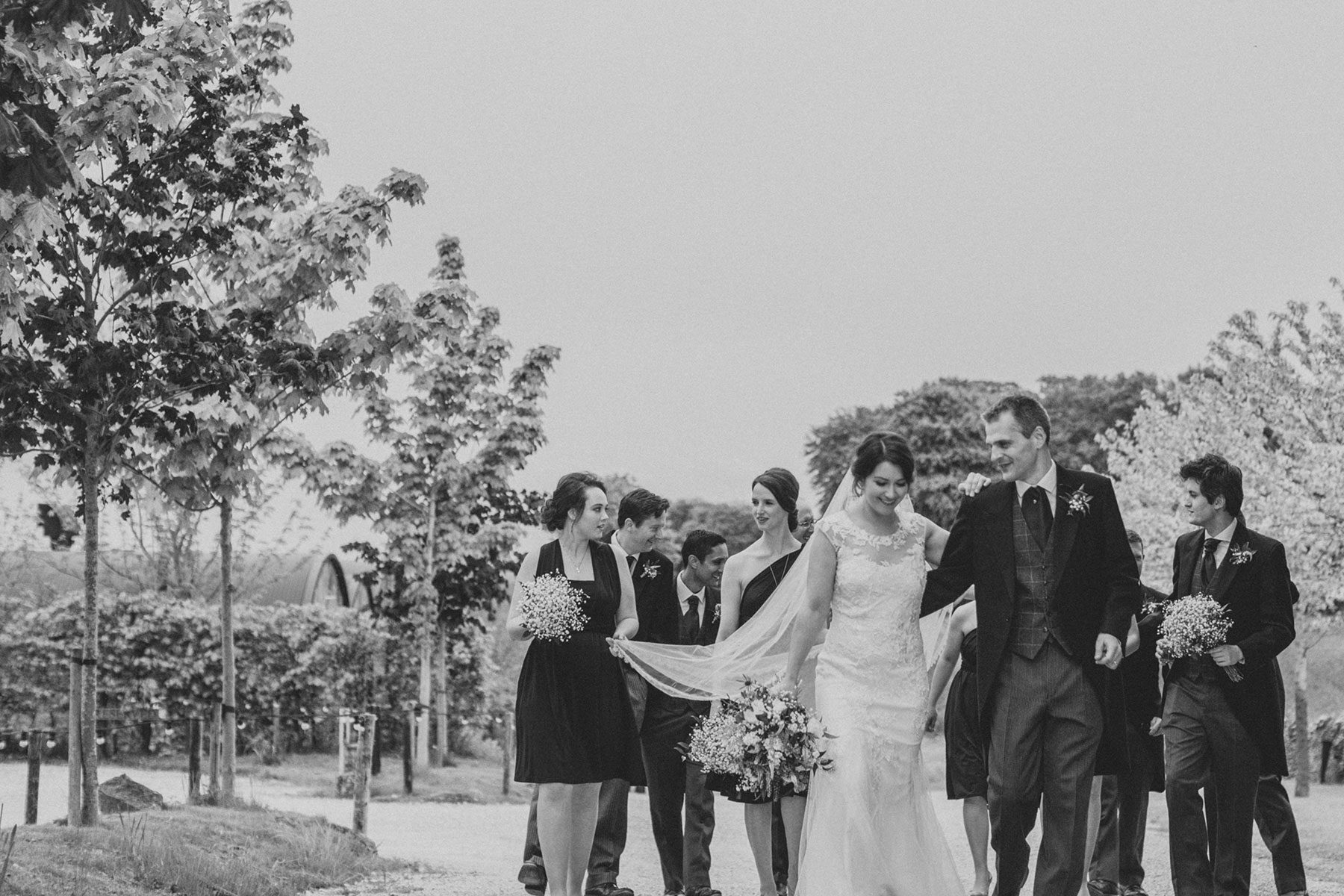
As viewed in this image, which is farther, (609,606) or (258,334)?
(258,334)

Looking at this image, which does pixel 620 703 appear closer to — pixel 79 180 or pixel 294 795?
pixel 79 180

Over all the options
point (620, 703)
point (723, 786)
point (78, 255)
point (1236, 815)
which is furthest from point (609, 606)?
point (78, 255)

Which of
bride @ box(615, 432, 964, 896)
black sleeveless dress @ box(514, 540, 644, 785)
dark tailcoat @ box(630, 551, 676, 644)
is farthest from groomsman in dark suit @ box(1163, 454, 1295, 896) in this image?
dark tailcoat @ box(630, 551, 676, 644)

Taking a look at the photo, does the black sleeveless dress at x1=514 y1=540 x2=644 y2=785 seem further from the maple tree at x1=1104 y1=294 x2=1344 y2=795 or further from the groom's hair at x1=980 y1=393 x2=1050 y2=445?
the maple tree at x1=1104 y1=294 x2=1344 y2=795

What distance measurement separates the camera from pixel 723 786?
849 cm

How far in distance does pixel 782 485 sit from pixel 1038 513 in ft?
7.79

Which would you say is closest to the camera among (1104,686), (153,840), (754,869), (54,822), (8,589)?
(1104,686)

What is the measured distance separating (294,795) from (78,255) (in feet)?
33.1

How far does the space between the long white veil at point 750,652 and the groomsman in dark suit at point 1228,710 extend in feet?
4.71

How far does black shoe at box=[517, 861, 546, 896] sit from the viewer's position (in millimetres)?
9719

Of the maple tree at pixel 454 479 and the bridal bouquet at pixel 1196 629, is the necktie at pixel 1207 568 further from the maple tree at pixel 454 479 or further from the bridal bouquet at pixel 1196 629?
the maple tree at pixel 454 479

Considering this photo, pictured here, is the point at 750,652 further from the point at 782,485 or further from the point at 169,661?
the point at 169,661

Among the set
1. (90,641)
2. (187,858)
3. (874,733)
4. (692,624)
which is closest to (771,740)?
(874,733)

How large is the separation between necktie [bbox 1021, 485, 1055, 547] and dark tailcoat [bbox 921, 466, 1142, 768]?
4 cm
